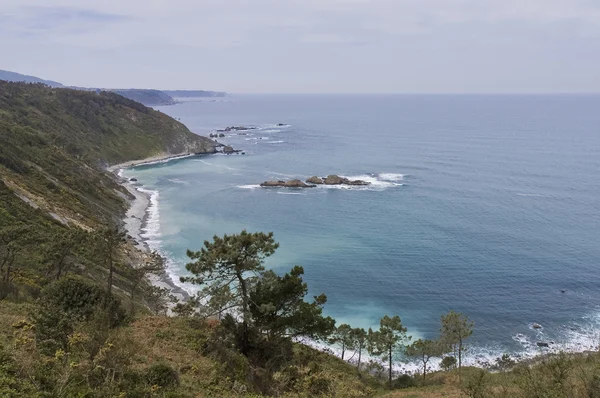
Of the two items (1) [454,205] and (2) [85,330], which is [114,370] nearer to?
(2) [85,330]

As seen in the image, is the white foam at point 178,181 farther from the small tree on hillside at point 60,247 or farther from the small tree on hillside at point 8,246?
the small tree on hillside at point 8,246

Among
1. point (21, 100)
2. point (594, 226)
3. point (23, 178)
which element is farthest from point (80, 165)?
point (594, 226)

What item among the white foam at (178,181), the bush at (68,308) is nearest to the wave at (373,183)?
the white foam at (178,181)

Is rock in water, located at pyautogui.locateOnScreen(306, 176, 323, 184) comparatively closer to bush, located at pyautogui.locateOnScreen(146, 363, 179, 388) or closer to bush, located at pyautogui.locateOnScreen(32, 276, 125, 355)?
bush, located at pyautogui.locateOnScreen(32, 276, 125, 355)

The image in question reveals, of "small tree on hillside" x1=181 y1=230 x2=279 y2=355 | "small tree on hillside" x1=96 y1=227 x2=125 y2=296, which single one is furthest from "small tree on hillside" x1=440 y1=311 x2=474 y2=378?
"small tree on hillside" x1=96 y1=227 x2=125 y2=296

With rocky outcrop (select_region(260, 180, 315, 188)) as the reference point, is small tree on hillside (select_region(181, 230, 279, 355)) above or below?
above

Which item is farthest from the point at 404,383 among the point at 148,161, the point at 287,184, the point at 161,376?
the point at 148,161
